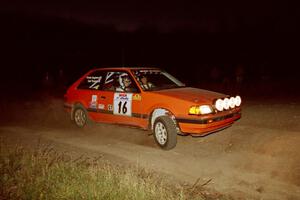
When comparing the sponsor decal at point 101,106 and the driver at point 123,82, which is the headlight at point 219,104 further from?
the sponsor decal at point 101,106

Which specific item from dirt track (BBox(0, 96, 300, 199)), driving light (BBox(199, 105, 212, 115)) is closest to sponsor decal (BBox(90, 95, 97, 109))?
dirt track (BBox(0, 96, 300, 199))

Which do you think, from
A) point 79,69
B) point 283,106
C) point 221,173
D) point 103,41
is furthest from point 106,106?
point 103,41

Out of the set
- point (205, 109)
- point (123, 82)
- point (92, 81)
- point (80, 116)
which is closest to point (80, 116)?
point (80, 116)

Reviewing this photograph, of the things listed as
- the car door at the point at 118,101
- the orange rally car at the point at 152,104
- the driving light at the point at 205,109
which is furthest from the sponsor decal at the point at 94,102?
the driving light at the point at 205,109

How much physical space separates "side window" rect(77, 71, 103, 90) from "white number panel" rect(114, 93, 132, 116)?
2.83 feet

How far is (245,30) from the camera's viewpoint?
4275 cm

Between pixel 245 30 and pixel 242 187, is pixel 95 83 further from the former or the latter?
pixel 245 30

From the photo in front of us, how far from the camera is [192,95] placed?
753 cm

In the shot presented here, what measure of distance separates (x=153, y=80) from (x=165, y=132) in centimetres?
151

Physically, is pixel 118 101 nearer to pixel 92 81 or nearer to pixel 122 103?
pixel 122 103

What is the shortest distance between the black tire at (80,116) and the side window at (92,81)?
0.54 m

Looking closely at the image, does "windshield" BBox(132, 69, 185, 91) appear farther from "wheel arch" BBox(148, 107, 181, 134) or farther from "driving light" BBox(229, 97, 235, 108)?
"driving light" BBox(229, 97, 235, 108)

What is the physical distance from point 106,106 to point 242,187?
4.25 meters

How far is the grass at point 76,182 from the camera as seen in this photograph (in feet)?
16.0
